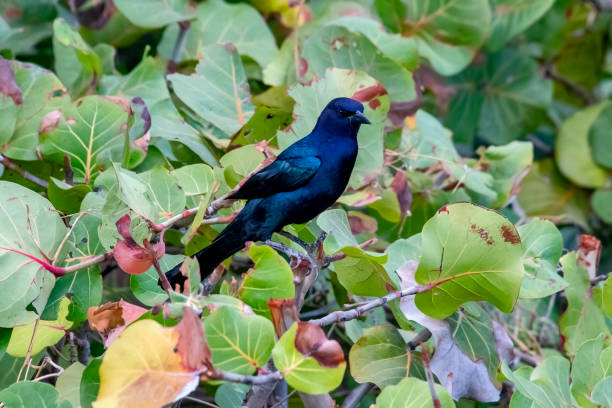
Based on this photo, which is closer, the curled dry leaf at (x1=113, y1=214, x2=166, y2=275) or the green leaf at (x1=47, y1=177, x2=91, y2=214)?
the curled dry leaf at (x1=113, y1=214, x2=166, y2=275)

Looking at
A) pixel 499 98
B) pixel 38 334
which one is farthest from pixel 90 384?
pixel 499 98

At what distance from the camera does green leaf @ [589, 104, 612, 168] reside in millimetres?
3004

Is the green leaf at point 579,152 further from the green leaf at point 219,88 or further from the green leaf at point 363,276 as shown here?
the green leaf at point 363,276

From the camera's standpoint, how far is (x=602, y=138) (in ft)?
9.89

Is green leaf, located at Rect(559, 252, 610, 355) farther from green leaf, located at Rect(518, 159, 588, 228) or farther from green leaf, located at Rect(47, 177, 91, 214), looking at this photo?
green leaf, located at Rect(518, 159, 588, 228)

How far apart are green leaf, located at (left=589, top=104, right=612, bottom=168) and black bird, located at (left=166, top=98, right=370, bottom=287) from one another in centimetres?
166

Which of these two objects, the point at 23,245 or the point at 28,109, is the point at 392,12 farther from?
the point at 23,245

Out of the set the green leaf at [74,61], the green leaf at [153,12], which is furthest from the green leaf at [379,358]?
the green leaf at [153,12]

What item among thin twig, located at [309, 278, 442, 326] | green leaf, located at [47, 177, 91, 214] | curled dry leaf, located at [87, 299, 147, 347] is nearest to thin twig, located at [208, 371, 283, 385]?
thin twig, located at [309, 278, 442, 326]

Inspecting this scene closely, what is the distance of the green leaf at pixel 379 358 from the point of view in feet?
4.66

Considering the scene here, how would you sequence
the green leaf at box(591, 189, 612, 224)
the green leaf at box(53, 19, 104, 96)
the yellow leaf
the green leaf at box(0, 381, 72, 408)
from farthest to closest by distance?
the green leaf at box(591, 189, 612, 224)
the green leaf at box(53, 19, 104, 96)
the green leaf at box(0, 381, 72, 408)
the yellow leaf

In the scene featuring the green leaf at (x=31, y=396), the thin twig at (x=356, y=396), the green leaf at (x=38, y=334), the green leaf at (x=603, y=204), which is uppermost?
the green leaf at (x=31, y=396)

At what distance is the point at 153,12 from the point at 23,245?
45.1 inches

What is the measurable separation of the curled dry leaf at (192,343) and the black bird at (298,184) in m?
0.57
